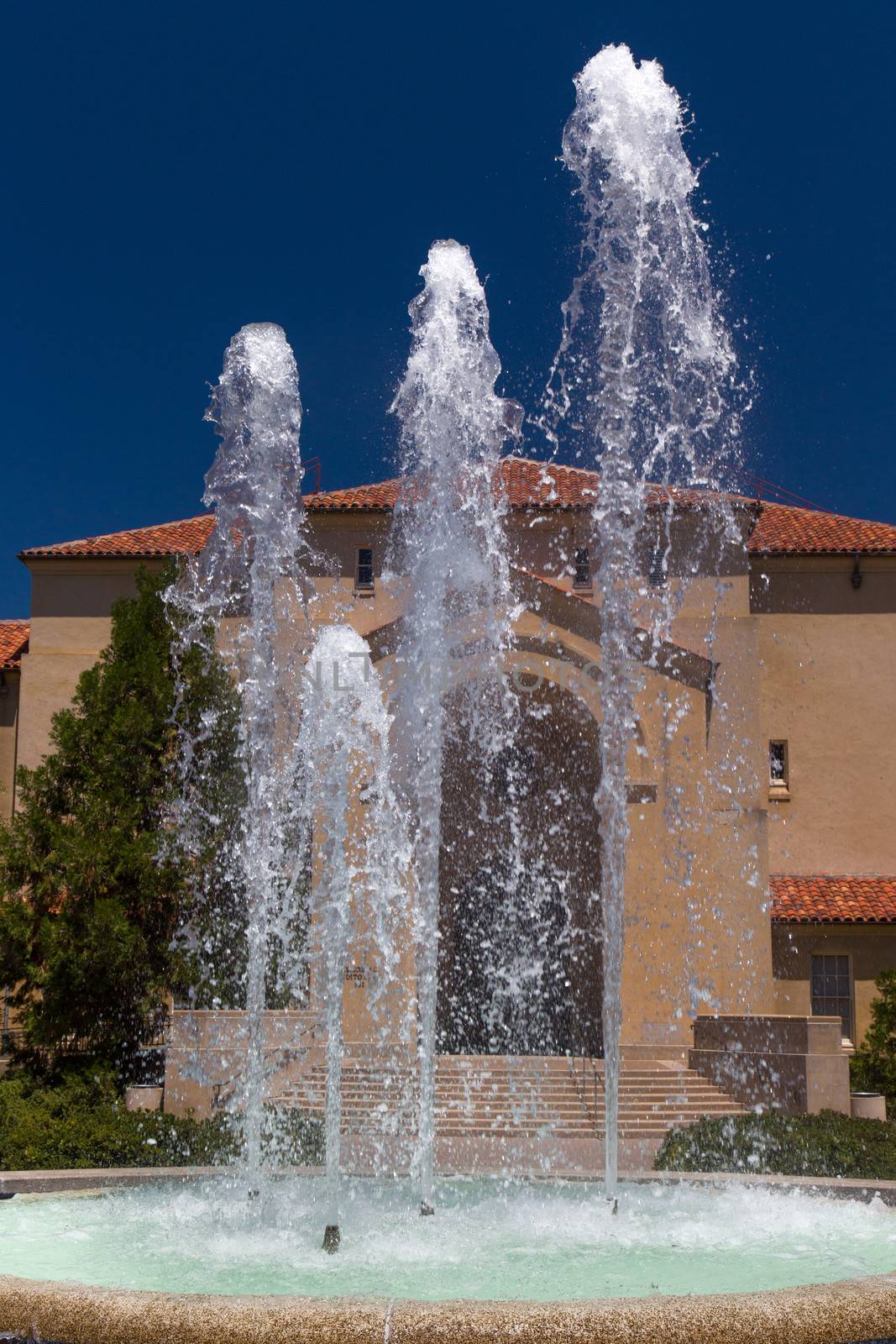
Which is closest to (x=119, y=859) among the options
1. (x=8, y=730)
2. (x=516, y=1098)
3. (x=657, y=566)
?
(x=516, y=1098)

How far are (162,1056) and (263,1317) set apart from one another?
1537 centimetres

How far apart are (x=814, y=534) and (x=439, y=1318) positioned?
29371 millimetres

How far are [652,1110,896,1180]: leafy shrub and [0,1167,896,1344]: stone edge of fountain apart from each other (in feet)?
28.0

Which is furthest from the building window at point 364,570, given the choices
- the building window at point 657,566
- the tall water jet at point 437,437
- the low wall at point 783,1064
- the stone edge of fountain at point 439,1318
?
the stone edge of fountain at point 439,1318

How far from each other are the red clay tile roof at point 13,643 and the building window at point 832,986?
66.4 feet

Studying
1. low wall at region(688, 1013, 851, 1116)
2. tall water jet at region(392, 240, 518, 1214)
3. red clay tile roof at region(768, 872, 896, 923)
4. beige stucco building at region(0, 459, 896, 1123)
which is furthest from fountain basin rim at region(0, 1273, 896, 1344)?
red clay tile roof at region(768, 872, 896, 923)

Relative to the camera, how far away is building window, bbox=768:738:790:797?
30609 millimetres

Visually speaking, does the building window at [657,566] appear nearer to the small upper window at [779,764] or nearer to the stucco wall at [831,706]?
the stucco wall at [831,706]

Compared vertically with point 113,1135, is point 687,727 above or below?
above

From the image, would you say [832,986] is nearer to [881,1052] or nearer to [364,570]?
[881,1052]

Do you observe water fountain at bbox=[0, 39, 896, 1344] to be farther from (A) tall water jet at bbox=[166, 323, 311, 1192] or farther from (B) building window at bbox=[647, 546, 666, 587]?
(B) building window at bbox=[647, 546, 666, 587]

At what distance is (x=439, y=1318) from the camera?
503 cm

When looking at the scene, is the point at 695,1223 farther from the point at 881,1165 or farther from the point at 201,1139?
the point at 201,1139

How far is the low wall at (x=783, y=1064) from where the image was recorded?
18844 millimetres
